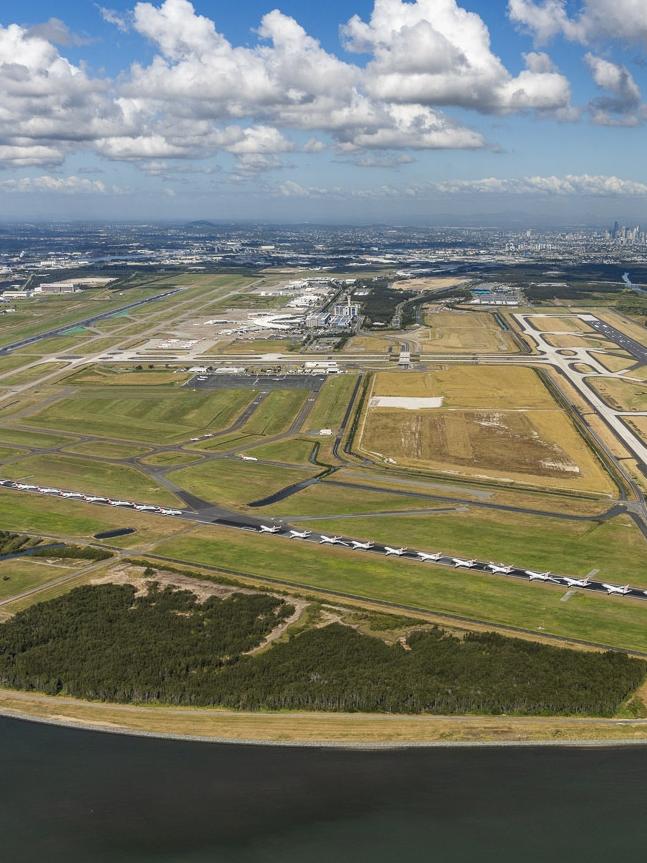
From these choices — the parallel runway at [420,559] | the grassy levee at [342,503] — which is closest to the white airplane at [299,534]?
the parallel runway at [420,559]

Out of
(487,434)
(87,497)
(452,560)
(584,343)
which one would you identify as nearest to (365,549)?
(452,560)

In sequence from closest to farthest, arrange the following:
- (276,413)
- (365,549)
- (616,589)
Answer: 1. (616,589)
2. (365,549)
3. (276,413)

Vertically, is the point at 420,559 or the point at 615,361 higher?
the point at 615,361

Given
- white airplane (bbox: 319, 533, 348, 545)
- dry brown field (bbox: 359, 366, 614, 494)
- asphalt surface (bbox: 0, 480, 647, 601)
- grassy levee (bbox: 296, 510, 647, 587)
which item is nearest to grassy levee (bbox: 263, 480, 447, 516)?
grassy levee (bbox: 296, 510, 647, 587)

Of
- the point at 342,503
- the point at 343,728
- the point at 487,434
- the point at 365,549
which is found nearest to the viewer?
the point at 343,728

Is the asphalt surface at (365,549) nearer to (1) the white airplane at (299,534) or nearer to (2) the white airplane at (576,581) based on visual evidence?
(2) the white airplane at (576,581)

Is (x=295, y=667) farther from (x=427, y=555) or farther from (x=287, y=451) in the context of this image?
(x=287, y=451)

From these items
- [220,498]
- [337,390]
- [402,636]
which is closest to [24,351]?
[337,390]
